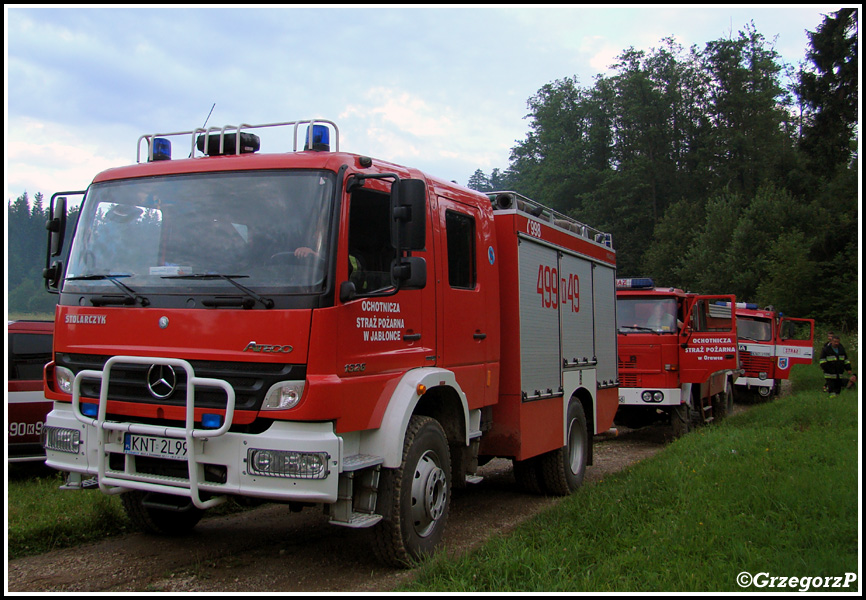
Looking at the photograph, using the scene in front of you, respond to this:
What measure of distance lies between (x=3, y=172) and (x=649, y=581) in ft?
18.2

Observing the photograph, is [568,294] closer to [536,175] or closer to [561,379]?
[561,379]

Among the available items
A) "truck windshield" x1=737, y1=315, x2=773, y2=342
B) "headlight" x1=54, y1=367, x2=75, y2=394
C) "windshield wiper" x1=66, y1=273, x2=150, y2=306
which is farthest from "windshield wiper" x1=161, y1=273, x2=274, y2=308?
"truck windshield" x1=737, y1=315, x2=773, y2=342

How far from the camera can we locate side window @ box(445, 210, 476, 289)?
6.13 m

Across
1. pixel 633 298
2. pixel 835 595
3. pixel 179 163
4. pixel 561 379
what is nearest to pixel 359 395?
pixel 179 163

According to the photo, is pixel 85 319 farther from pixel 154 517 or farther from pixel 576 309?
pixel 576 309

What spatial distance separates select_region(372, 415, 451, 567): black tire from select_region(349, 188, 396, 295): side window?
1103mm

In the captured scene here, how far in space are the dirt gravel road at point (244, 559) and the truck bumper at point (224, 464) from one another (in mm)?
770

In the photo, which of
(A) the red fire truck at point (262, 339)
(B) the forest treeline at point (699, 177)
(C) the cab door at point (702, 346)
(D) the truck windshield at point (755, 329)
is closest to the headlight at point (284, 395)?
(A) the red fire truck at point (262, 339)

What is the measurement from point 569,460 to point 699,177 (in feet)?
175

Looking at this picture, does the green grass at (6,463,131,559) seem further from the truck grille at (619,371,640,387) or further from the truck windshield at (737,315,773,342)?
the truck windshield at (737,315,773,342)

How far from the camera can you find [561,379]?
26.2 feet

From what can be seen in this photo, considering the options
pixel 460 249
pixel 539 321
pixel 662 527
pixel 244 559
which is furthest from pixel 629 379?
pixel 244 559

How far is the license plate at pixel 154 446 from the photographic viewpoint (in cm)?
454

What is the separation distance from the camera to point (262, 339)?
446 centimetres
